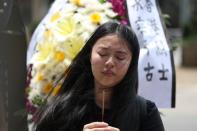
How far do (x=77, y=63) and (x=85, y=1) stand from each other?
1.10 metres

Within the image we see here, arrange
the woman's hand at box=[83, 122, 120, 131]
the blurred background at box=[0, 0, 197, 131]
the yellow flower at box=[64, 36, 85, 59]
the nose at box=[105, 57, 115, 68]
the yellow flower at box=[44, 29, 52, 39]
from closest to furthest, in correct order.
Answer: the woman's hand at box=[83, 122, 120, 131]
the nose at box=[105, 57, 115, 68]
the yellow flower at box=[64, 36, 85, 59]
the yellow flower at box=[44, 29, 52, 39]
the blurred background at box=[0, 0, 197, 131]

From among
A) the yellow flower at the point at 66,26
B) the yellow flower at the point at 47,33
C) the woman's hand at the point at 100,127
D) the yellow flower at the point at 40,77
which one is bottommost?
the yellow flower at the point at 40,77

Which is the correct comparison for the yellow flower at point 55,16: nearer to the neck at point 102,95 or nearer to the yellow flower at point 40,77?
the yellow flower at point 40,77

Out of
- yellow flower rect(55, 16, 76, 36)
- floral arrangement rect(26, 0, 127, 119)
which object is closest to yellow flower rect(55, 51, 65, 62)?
floral arrangement rect(26, 0, 127, 119)

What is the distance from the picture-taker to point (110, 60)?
253 centimetres

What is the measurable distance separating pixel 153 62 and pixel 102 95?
1116 millimetres

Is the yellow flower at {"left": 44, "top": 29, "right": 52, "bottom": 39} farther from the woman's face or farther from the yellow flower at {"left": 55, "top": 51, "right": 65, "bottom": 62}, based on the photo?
the woman's face

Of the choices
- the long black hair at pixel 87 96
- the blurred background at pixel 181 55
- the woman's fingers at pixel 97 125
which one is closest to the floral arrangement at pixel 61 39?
the blurred background at pixel 181 55

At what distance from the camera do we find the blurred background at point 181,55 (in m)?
6.96

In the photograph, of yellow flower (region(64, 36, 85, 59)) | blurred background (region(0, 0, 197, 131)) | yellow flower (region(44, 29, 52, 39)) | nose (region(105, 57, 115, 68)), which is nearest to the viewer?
nose (region(105, 57, 115, 68))

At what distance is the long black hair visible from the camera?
2590 millimetres

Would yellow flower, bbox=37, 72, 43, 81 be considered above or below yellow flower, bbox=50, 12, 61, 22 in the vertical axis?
below

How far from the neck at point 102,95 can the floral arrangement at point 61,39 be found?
915 mm

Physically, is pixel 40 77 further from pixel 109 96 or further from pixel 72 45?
pixel 109 96
